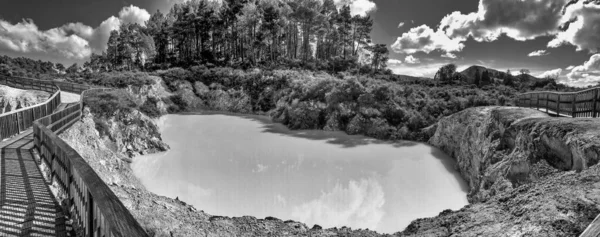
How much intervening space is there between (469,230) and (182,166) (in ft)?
45.7

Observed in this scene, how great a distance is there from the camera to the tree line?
2083 inches

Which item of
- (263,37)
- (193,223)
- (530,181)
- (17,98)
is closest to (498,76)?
(263,37)

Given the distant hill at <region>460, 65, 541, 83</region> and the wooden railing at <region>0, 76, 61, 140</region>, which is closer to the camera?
the wooden railing at <region>0, 76, 61, 140</region>

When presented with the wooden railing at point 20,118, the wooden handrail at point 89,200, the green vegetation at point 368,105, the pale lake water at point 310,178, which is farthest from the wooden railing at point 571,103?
the wooden railing at point 20,118

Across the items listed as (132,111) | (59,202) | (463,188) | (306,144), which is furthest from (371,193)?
(132,111)

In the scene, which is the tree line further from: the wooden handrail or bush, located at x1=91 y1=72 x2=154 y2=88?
the wooden handrail

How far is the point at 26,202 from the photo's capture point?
15.5ft

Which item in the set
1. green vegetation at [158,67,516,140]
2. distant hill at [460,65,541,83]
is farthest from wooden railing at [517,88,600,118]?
distant hill at [460,65,541,83]

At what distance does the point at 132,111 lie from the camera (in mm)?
18688

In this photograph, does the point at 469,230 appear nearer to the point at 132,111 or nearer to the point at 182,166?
the point at 182,166

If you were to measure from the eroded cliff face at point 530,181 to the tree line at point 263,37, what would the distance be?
1505 inches

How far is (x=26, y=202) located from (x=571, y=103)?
15.6 metres

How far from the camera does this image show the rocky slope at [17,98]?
24.1 m

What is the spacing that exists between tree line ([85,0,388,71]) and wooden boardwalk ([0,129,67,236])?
43177 mm
